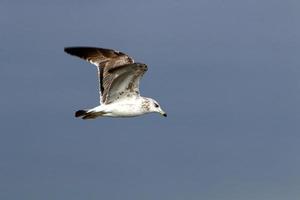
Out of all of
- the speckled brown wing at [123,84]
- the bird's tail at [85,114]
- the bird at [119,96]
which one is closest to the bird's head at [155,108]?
the bird at [119,96]

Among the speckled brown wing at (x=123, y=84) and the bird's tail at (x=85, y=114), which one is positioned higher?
the speckled brown wing at (x=123, y=84)

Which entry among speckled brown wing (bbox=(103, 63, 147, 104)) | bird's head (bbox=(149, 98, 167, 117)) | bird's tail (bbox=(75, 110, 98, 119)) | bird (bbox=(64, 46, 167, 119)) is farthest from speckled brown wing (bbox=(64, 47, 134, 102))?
bird's head (bbox=(149, 98, 167, 117))

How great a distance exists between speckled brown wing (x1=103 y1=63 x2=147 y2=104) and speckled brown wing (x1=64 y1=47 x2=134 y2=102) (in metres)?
0.19

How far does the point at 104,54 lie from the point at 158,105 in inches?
132

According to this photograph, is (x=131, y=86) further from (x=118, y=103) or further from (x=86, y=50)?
(x=86, y=50)

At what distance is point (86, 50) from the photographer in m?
39.1

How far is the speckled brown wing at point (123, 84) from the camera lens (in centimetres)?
3384

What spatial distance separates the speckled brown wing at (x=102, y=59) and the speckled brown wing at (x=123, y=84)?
19 centimetres

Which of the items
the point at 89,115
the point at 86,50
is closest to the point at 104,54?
the point at 86,50

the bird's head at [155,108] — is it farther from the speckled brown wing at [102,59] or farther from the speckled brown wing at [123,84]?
the speckled brown wing at [102,59]

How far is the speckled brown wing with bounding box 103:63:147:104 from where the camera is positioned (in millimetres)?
33844

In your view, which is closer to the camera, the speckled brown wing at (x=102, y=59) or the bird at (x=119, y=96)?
the bird at (x=119, y=96)

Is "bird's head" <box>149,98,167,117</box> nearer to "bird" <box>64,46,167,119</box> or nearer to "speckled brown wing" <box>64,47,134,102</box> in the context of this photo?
"bird" <box>64,46,167,119</box>

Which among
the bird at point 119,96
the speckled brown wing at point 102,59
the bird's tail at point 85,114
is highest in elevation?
the speckled brown wing at point 102,59
